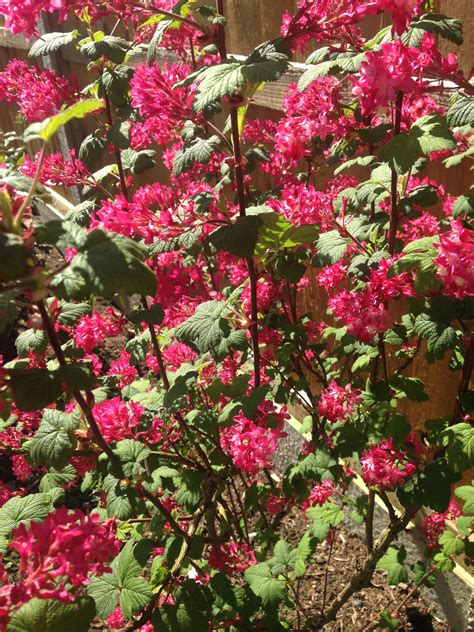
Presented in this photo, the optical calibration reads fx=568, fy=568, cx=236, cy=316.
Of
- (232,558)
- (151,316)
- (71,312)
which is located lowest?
(232,558)

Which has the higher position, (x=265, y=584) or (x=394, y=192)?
(x=394, y=192)

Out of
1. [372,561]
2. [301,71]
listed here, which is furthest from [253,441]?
[301,71]

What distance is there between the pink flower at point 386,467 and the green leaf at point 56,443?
84cm

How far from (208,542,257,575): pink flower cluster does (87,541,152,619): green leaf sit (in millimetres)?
547

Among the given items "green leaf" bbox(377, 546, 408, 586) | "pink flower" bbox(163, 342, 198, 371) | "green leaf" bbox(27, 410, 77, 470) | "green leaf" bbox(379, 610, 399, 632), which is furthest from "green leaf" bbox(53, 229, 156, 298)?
"green leaf" bbox(379, 610, 399, 632)

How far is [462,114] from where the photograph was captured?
3.93ft

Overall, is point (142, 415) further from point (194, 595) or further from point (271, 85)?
point (271, 85)

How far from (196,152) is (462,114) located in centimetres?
64

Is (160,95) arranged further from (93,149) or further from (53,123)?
(53,123)

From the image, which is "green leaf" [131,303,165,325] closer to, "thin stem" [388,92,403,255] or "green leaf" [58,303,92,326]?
"green leaf" [58,303,92,326]

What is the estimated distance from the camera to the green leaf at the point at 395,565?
2.15 m

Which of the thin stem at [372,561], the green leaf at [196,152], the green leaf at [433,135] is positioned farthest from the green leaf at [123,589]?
the green leaf at [433,135]

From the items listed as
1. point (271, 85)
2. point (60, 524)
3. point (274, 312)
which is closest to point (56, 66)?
point (271, 85)

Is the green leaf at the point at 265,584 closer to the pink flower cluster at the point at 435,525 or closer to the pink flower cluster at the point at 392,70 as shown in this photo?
the pink flower cluster at the point at 435,525
